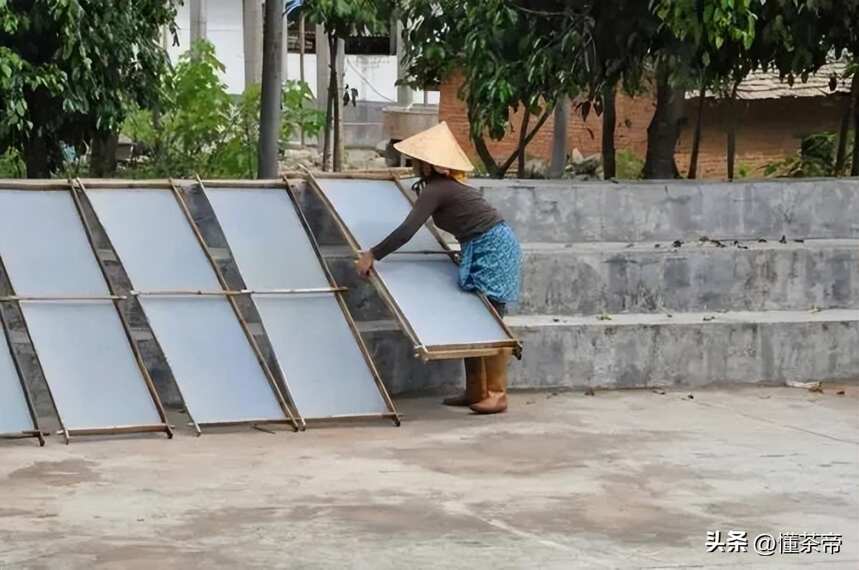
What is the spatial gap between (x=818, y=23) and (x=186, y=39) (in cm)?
1979

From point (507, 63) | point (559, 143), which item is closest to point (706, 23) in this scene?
point (507, 63)

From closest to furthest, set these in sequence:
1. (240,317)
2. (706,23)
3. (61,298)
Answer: (61,298) < (240,317) < (706,23)

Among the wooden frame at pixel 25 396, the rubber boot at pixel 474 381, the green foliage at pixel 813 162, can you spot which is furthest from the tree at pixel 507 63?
the wooden frame at pixel 25 396

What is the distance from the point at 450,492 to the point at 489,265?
1968mm

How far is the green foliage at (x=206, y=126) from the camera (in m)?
13.9

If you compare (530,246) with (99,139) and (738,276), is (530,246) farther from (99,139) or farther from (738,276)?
(99,139)

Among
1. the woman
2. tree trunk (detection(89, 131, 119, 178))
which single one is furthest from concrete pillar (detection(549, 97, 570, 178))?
the woman

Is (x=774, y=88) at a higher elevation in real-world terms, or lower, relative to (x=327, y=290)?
higher

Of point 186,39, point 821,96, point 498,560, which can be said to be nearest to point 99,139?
point 498,560

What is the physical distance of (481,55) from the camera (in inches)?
451

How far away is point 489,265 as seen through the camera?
823 centimetres

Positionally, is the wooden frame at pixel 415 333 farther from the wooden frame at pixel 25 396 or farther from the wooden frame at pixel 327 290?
the wooden frame at pixel 25 396

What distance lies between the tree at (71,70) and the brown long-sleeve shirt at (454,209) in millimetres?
3631

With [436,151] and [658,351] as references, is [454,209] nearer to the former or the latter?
[436,151]
